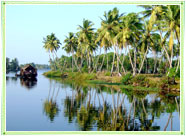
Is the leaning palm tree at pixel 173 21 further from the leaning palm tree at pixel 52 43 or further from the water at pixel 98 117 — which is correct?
the leaning palm tree at pixel 52 43

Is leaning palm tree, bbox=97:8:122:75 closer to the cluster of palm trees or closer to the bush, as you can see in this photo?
the cluster of palm trees

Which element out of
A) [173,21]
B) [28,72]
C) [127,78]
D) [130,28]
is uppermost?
[130,28]

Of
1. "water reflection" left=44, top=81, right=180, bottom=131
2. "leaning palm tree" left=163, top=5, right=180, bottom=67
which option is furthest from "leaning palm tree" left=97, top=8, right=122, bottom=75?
"water reflection" left=44, top=81, right=180, bottom=131

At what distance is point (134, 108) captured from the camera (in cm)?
1738

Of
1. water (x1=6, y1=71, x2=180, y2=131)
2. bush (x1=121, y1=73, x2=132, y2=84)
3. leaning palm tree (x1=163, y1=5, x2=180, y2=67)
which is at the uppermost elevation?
leaning palm tree (x1=163, y1=5, x2=180, y2=67)

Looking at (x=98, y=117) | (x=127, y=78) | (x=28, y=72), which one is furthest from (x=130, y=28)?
(x=28, y=72)

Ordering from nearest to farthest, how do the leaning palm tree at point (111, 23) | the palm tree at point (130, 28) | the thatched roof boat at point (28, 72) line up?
1. the palm tree at point (130, 28)
2. the leaning palm tree at point (111, 23)
3. the thatched roof boat at point (28, 72)

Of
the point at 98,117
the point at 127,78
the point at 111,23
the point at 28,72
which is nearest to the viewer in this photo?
the point at 98,117

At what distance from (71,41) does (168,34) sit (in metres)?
32.3

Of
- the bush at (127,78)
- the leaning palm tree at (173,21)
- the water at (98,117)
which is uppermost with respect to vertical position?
the leaning palm tree at (173,21)

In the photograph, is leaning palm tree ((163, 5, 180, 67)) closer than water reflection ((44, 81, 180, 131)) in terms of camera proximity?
No

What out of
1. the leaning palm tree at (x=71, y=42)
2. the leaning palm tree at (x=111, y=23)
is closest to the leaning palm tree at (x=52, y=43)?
the leaning palm tree at (x=71, y=42)

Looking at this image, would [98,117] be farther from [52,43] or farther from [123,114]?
[52,43]

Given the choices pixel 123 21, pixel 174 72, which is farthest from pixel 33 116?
pixel 123 21
